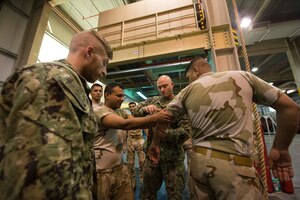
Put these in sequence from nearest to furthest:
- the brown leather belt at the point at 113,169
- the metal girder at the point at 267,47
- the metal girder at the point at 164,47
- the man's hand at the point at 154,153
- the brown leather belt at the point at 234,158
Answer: the brown leather belt at the point at 234,158
the brown leather belt at the point at 113,169
the man's hand at the point at 154,153
the metal girder at the point at 164,47
the metal girder at the point at 267,47

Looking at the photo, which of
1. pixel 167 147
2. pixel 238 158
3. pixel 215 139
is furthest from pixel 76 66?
pixel 167 147

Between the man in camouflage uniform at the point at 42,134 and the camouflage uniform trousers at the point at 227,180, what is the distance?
0.88m

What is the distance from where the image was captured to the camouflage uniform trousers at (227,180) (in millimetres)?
1024

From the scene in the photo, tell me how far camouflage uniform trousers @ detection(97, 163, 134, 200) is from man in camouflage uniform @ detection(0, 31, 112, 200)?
1.14 meters

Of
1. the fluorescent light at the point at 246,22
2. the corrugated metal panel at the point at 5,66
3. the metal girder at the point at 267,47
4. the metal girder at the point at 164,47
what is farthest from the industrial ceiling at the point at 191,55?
the corrugated metal panel at the point at 5,66

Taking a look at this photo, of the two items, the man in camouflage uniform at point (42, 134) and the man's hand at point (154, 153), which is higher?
the man in camouflage uniform at point (42, 134)

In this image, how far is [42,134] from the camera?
59cm

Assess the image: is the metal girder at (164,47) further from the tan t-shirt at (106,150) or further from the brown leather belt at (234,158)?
the brown leather belt at (234,158)

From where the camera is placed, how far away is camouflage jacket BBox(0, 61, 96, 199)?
543 millimetres

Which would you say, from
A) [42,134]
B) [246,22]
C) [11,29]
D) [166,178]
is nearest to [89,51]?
[42,134]

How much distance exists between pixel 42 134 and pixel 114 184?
1453 mm

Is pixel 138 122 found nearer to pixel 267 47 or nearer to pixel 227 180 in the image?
pixel 227 180

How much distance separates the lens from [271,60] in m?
9.51

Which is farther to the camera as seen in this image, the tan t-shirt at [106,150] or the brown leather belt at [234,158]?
the tan t-shirt at [106,150]
